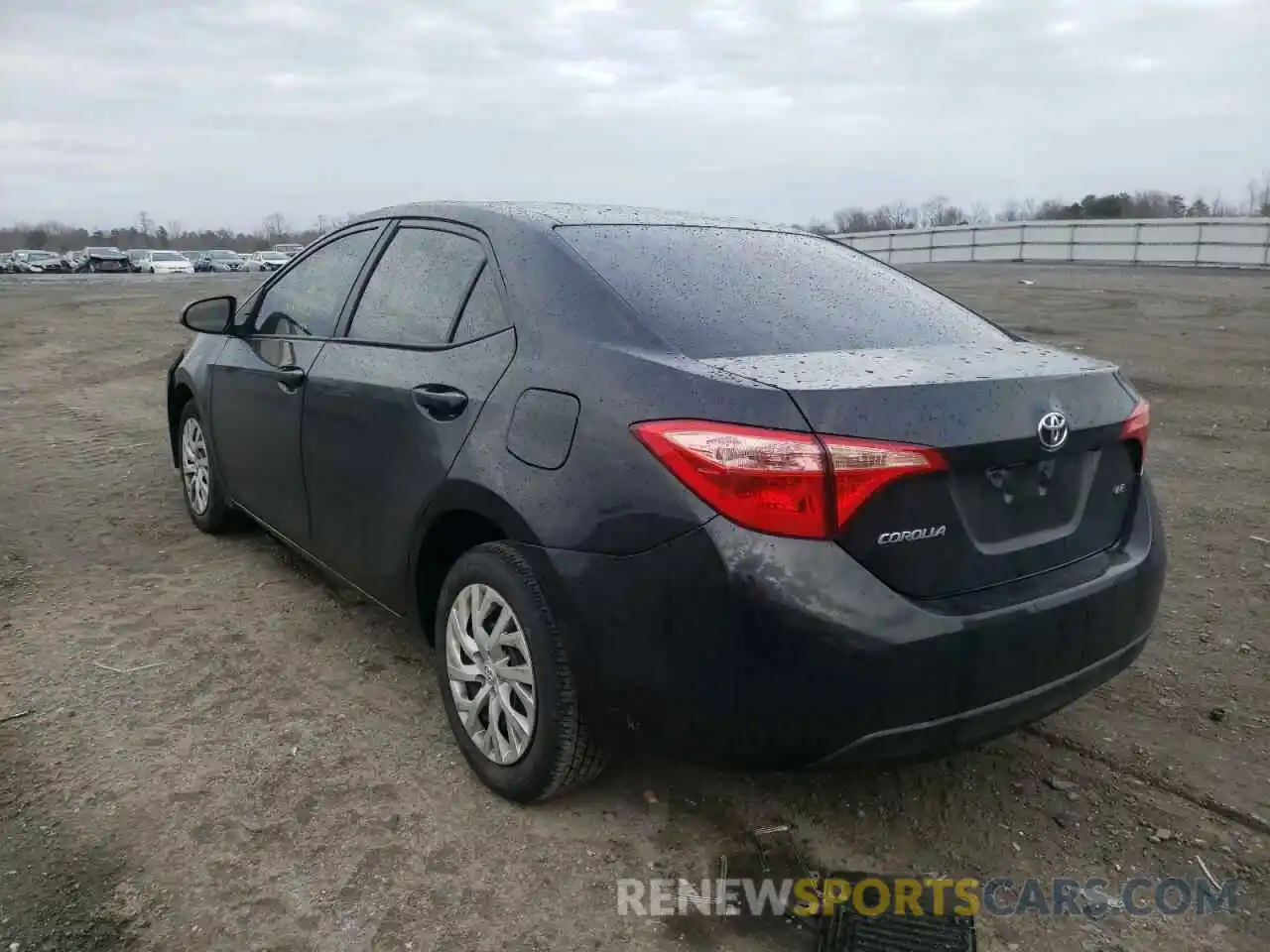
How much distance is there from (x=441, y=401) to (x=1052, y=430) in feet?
5.40

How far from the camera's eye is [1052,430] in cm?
239

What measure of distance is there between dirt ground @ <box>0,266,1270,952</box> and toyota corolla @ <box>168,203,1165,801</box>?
0.32m

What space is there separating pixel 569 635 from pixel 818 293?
1.30 metres

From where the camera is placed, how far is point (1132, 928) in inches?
92.1

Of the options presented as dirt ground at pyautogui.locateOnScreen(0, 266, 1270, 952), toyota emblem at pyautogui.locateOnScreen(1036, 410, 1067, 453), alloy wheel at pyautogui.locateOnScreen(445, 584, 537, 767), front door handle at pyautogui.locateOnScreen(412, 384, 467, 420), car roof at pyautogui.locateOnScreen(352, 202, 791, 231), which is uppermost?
car roof at pyautogui.locateOnScreen(352, 202, 791, 231)

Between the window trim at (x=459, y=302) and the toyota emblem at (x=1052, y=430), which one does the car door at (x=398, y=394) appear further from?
the toyota emblem at (x=1052, y=430)

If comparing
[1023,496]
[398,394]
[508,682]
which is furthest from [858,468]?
[398,394]

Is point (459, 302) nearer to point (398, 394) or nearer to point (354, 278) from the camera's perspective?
point (398, 394)

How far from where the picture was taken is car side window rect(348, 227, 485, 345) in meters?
3.11

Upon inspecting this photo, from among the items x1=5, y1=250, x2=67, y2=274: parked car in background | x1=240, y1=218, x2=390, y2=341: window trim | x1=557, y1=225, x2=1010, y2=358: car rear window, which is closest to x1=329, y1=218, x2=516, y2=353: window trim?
x1=240, y1=218, x2=390, y2=341: window trim

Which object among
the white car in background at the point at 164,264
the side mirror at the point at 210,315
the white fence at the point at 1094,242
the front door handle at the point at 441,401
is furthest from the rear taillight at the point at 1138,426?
the white car in background at the point at 164,264

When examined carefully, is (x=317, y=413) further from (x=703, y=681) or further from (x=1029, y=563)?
(x=1029, y=563)

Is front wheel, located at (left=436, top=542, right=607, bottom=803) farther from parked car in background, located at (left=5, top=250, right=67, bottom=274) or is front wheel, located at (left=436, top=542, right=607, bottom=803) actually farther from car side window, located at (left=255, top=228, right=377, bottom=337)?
parked car in background, located at (left=5, top=250, right=67, bottom=274)

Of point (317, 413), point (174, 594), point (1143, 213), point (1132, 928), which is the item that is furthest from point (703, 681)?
point (1143, 213)
